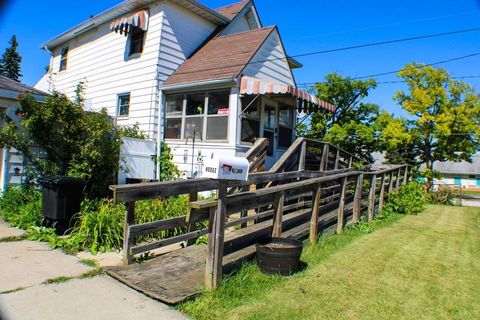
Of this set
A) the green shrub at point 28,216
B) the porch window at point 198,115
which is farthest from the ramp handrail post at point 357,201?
the green shrub at point 28,216

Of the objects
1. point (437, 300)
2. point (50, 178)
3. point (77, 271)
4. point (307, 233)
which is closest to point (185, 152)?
point (50, 178)

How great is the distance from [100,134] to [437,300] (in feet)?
23.1

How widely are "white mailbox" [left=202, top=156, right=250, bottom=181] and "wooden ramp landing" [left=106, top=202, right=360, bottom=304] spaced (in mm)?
1200

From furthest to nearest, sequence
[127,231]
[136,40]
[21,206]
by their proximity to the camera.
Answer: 1. [136,40]
2. [21,206]
3. [127,231]

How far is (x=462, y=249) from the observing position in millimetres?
7117

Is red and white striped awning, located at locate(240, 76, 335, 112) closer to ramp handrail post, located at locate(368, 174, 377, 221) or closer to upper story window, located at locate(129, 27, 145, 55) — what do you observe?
ramp handrail post, located at locate(368, 174, 377, 221)

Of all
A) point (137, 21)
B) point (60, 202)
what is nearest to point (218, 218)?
point (60, 202)

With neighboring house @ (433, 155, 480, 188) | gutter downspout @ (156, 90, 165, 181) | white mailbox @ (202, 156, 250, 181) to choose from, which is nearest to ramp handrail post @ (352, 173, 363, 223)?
white mailbox @ (202, 156, 250, 181)

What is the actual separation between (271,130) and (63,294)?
9241 millimetres

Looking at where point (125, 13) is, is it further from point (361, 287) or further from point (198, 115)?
point (361, 287)

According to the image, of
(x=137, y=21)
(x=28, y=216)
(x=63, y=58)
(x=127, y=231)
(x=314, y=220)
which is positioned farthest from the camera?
(x=63, y=58)

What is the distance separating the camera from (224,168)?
160 inches

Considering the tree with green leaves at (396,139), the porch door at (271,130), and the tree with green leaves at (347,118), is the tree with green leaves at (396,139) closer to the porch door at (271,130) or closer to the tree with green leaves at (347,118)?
the tree with green leaves at (347,118)

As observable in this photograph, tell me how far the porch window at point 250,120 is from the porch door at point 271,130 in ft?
1.46
